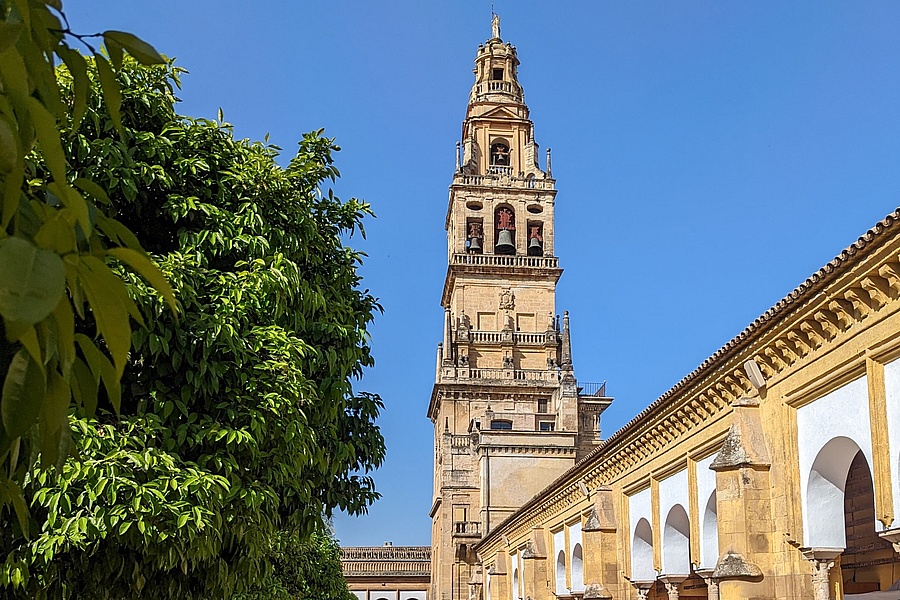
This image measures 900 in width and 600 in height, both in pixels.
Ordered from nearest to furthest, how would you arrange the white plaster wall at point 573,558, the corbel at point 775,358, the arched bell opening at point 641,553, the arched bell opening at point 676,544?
the corbel at point 775,358 → the arched bell opening at point 676,544 → the arched bell opening at point 641,553 → the white plaster wall at point 573,558

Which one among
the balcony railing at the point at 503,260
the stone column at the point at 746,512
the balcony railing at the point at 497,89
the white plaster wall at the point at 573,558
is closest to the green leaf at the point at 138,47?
the stone column at the point at 746,512

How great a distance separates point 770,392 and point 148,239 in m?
8.21

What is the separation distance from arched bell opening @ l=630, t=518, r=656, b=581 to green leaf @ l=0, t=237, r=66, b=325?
63.8 feet

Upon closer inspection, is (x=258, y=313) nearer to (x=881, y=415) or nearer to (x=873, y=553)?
(x=881, y=415)

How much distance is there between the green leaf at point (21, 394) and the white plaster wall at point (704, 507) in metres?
14.5

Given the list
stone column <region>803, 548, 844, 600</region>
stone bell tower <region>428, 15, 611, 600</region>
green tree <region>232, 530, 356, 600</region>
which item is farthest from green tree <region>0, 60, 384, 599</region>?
stone bell tower <region>428, 15, 611, 600</region>

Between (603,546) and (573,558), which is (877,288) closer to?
(603,546)

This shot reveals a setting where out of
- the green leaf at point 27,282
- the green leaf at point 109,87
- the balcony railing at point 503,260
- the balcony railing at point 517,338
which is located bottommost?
the green leaf at point 27,282

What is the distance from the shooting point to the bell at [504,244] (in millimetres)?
56312

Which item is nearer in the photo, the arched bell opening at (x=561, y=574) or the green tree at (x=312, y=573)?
the green tree at (x=312, y=573)

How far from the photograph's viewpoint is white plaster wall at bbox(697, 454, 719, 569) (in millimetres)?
15453

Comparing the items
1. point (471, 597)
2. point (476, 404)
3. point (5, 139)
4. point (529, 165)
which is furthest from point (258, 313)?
point (529, 165)

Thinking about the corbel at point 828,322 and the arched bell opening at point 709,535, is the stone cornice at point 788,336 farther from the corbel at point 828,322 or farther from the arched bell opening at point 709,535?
the arched bell opening at point 709,535

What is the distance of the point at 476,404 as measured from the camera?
175 ft
